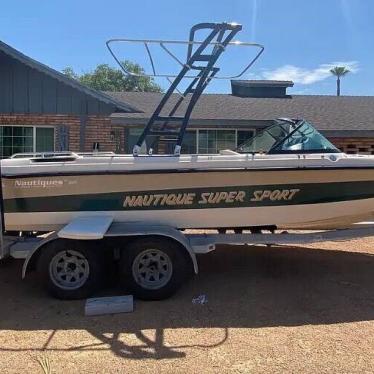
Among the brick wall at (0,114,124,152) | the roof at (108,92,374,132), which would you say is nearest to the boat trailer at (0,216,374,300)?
the brick wall at (0,114,124,152)

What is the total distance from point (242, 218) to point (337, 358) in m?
2.10

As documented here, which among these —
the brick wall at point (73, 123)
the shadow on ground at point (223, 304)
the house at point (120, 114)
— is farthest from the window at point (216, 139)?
the shadow on ground at point (223, 304)

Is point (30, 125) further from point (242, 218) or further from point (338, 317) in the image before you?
point (338, 317)

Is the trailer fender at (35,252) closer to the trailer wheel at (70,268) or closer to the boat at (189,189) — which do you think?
the trailer wheel at (70,268)

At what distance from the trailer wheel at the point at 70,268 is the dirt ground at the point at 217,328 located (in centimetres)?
16

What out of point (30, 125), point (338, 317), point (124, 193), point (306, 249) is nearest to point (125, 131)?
point (30, 125)

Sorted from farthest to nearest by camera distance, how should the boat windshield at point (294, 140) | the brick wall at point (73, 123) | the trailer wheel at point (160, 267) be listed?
the brick wall at point (73, 123) < the boat windshield at point (294, 140) < the trailer wheel at point (160, 267)

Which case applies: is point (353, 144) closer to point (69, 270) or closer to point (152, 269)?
point (152, 269)

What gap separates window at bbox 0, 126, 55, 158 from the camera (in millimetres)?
12344

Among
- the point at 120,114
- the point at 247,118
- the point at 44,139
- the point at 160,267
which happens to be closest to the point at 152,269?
the point at 160,267

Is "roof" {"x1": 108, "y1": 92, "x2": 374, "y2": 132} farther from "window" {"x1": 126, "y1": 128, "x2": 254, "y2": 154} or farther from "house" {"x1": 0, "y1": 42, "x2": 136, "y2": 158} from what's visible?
"house" {"x1": 0, "y1": 42, "x2": 136, "y2": 158}

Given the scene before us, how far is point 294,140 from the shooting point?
622 cm

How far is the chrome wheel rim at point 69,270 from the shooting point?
530 centimetres

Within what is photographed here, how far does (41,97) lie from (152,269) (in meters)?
7.62
